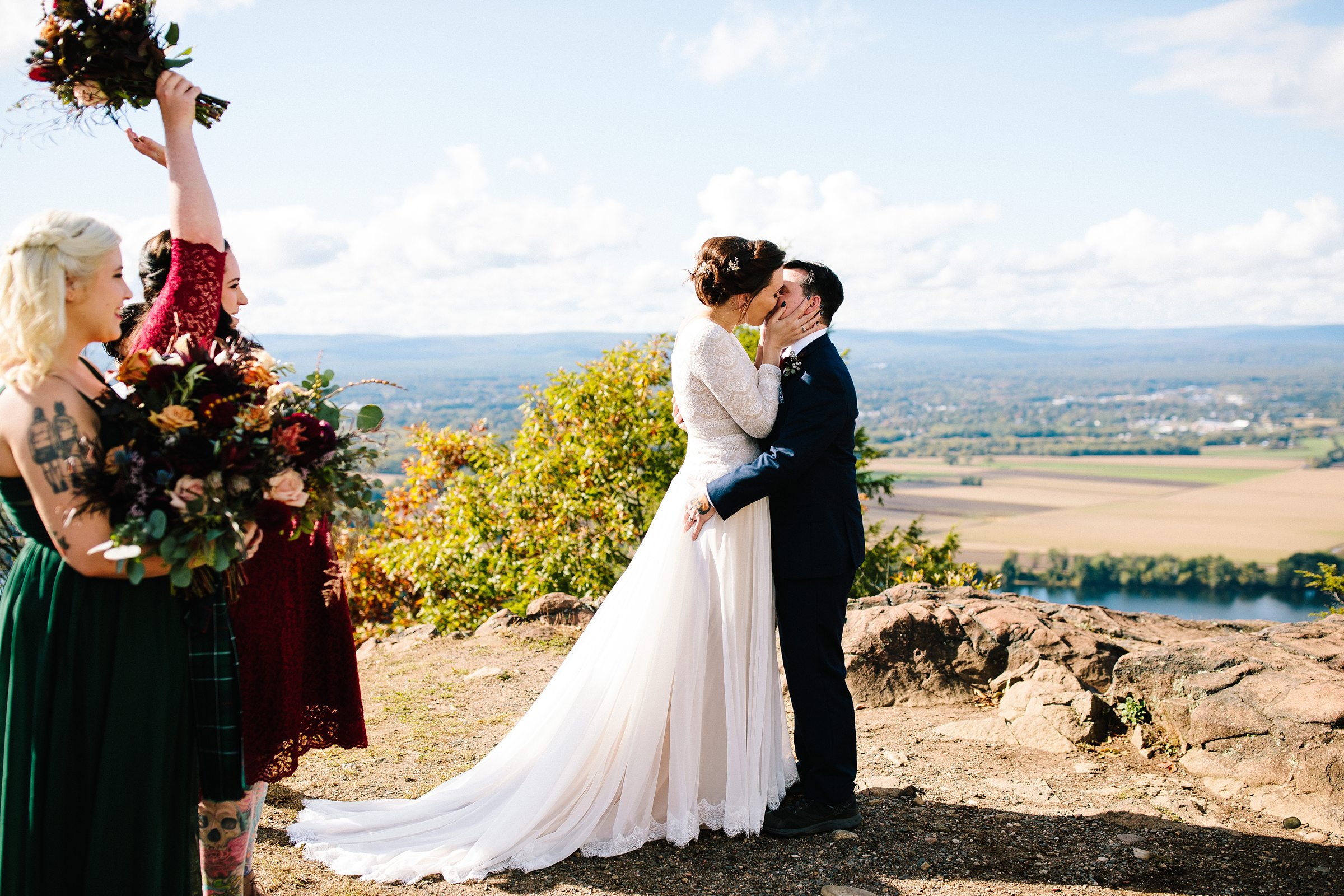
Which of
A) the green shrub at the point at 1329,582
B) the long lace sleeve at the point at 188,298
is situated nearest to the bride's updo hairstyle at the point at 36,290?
the long lace sleeve at the point at 188,298

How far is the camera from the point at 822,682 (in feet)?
14.5

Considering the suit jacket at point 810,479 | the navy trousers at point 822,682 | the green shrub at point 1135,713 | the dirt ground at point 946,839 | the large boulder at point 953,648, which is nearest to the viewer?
the dirt ground at point 946,839

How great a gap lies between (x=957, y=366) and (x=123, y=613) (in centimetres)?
17792

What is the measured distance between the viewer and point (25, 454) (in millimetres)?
2480

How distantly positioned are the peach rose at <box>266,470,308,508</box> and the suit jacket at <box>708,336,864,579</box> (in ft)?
6.67

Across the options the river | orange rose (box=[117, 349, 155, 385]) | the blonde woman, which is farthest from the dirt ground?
the river

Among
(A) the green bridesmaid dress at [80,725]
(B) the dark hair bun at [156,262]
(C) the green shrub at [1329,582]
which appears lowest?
(C) the green shrub at [1329,582]

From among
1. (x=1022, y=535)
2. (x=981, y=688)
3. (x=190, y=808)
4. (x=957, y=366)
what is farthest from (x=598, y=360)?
(x=957, y=366)

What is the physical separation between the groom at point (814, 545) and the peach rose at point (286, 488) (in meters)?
2.03

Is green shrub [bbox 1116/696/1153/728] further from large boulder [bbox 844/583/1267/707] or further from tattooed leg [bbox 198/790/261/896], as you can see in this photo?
tattooed leg [bbox 198/790/261/896]

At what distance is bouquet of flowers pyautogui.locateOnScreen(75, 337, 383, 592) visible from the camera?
8.38ft

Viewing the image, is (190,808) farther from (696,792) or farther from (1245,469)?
(1245,469)

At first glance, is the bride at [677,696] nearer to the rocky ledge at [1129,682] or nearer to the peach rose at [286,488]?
→ the peach rose at [286,488]

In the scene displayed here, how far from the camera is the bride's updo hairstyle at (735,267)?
4.29 meters
